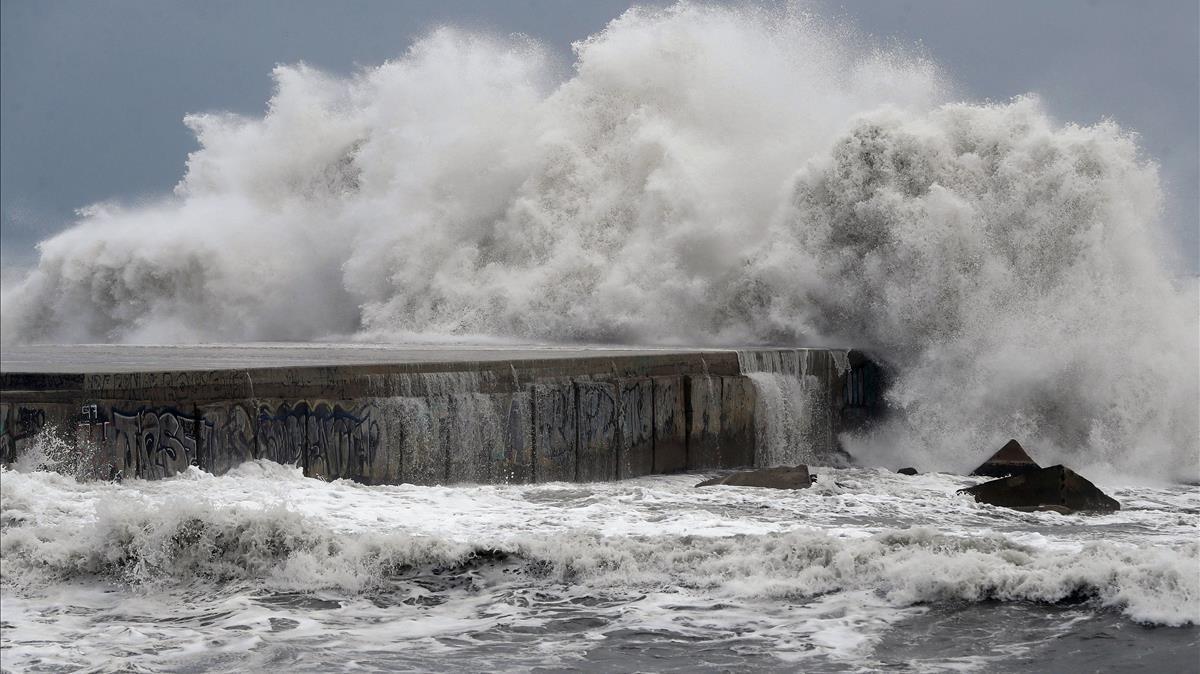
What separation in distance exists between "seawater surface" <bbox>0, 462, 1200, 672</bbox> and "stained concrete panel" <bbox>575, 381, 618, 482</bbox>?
2.32 m

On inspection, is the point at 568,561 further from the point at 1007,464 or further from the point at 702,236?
the point at 702,236

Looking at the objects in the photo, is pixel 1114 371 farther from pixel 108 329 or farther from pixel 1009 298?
pixel 108 329

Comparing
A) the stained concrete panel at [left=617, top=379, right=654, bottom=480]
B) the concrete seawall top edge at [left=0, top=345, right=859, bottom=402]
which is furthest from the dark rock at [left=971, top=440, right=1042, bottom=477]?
the stained concrete panel at [left=617, top=379, right=654, bottom=480]

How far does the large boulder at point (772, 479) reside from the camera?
1067cm

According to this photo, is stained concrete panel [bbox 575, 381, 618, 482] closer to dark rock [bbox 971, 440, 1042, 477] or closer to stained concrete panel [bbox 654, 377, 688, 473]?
stained concrete panel [bbox 654, 377, 688, 473]

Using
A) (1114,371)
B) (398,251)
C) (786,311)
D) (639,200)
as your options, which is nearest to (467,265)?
(398,251)

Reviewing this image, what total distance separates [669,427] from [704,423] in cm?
45

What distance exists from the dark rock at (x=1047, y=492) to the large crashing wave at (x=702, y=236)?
12.7 feet

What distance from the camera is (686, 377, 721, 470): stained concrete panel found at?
12.2 meters

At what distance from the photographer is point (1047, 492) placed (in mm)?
10039

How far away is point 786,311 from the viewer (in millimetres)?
17078

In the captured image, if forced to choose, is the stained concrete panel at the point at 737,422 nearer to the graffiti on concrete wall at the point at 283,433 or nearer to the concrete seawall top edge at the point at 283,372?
the concrete seawall top edge at the point at 283,372

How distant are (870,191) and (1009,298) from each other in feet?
7.48

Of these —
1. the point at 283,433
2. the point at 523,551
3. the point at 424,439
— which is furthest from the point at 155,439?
the point at 523,551
